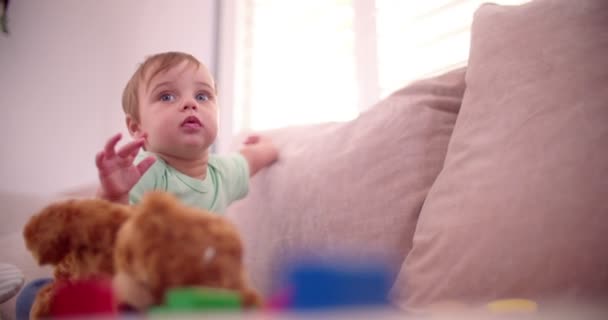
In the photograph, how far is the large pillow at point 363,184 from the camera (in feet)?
2.41

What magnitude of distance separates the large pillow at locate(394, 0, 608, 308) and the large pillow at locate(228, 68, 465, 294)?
64 millimetres

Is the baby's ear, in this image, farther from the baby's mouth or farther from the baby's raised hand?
Result: the baby's raised hand

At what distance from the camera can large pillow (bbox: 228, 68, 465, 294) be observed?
73 cm

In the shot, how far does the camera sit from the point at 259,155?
102 centimetres

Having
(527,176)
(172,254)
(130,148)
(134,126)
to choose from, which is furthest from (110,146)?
(527,176)

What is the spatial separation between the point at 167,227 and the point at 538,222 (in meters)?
0.42

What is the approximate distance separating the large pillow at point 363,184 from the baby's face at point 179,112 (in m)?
0.18

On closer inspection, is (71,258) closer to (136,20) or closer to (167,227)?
(167,227)

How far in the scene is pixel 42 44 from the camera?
1553 mm

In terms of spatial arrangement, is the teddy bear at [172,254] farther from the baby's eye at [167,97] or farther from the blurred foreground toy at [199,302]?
the baby's eye at [167,97]

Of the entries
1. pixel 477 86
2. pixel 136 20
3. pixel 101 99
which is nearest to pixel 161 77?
pixel 477 86

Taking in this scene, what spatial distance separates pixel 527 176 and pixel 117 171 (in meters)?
0.60

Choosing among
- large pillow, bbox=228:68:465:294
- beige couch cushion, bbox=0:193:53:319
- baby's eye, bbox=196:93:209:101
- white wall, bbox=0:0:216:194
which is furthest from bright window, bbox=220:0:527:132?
beige couch cushion, bbox=0:193:53:319

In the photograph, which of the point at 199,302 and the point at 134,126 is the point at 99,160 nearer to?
the point at 134,126
